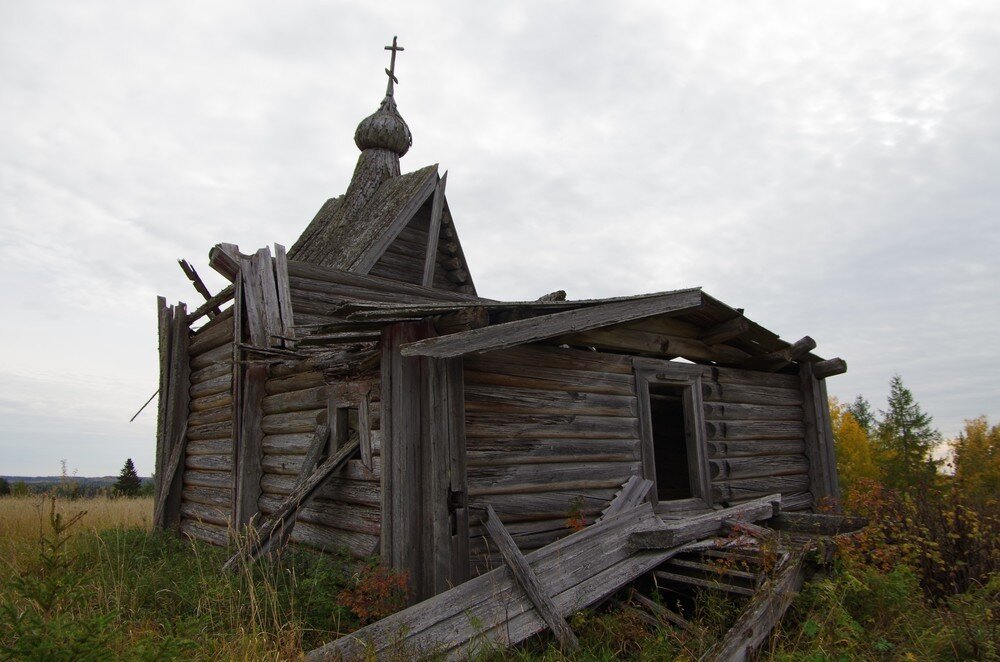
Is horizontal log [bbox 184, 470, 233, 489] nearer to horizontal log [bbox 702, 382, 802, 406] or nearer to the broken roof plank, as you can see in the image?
the broken roof plank

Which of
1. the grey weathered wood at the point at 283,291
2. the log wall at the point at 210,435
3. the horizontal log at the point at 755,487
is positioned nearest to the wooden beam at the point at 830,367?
the horizontal log at the point at 755,487

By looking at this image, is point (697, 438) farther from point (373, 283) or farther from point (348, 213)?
point (348, 213)

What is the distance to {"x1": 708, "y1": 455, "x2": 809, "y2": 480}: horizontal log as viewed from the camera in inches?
340

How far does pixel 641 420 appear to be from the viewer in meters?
7.77

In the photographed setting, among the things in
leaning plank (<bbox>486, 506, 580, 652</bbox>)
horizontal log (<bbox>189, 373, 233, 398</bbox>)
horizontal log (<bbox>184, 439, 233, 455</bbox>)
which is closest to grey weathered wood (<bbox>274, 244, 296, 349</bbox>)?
horizontal log (<bbox>189, 373, 233, 398</bbox>)

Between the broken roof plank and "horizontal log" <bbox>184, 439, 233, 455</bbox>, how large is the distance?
18.3 ft

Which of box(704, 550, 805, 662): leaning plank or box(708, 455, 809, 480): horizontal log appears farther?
box(708, 455, 809, 480): horizontal log

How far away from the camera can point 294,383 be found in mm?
8070

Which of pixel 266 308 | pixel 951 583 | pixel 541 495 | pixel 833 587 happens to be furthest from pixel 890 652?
pixel 266 308

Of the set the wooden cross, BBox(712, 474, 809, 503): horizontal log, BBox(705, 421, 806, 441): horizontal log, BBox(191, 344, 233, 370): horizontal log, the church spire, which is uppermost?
the wooden cross

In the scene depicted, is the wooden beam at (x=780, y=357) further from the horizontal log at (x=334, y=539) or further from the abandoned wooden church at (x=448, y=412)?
the horizontal log at (x=334, y=539)

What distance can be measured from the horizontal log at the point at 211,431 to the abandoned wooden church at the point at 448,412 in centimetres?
5

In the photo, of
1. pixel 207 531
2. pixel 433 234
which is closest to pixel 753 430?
pixel 433 234

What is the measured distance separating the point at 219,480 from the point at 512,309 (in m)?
6.27
